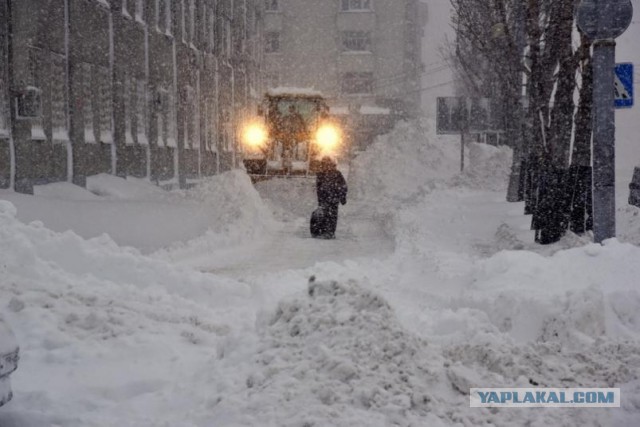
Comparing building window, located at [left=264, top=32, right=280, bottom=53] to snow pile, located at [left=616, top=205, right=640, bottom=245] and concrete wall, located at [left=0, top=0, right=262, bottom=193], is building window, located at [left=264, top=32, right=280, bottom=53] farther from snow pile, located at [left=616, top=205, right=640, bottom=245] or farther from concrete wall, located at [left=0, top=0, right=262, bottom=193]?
snow pile, located at [left=616, top=205, right=640, bottom=245]

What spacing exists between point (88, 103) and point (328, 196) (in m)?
7.46

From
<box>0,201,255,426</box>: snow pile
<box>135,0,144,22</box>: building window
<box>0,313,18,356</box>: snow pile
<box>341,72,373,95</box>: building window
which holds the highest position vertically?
<box>341,72,373,95</box>: building window

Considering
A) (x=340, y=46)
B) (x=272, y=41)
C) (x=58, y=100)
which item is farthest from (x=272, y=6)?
(x=58, y=100)

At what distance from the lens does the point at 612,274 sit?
26.9ft

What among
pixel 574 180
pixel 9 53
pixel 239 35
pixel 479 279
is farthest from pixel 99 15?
pixel 239 35

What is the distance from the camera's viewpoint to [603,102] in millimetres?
10055

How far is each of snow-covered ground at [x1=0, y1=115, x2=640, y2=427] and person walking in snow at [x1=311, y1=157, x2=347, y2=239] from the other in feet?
10.4

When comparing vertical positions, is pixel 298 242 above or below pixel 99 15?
below

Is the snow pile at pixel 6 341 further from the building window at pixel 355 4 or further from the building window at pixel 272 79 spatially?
the building window at pixel 355 4

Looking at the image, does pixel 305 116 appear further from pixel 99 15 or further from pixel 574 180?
pixel 574 180

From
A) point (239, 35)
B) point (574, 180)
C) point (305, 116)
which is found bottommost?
point (574, 180)

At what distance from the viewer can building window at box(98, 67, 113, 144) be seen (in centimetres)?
2125

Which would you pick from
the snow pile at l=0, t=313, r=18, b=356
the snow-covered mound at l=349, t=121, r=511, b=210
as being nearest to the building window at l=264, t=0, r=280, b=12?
the snow-covered mound at l=349, t=121, r=511, b=210

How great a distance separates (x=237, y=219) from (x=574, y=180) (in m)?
6.84
